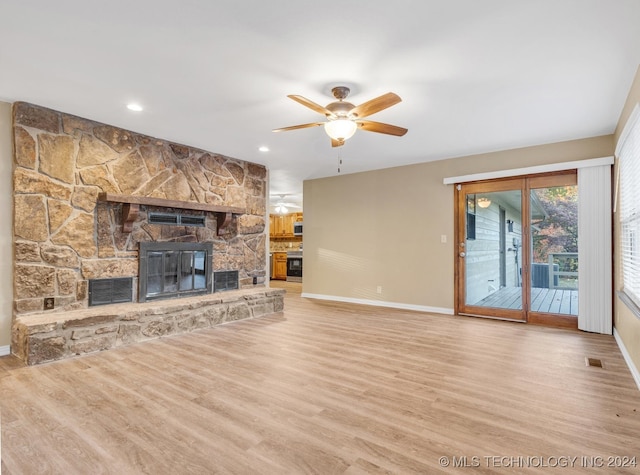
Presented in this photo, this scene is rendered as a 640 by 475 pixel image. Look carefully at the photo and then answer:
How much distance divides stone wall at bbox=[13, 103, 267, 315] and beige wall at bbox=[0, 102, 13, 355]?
78 millimetres

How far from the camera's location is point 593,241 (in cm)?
431

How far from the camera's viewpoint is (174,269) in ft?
15.6

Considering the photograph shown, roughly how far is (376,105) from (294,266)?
312 inches

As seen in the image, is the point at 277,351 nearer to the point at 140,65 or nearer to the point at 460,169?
the point at 140,65

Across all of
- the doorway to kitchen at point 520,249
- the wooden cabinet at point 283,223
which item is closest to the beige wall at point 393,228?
the doorway to kitchen at point 520,249

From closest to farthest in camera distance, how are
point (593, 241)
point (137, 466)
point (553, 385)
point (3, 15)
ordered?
point (137, 466) < point (3, 15) < point (553, 385) < point (593, 241)

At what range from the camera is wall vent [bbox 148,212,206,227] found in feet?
15.0

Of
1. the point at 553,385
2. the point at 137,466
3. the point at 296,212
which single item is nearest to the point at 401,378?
the point at 553,385

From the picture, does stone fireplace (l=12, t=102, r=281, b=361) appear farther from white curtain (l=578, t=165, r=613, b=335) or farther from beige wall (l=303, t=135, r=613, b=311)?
white curtain (l=578, t=165, r=613, b=335)

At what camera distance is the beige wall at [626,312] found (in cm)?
282

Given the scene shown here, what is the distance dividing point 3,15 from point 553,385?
4.50 meters

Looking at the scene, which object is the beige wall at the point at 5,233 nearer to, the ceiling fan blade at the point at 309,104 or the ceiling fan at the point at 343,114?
the ceiling fan blade at the point at 309,104

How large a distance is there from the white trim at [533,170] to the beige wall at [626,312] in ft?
1.13

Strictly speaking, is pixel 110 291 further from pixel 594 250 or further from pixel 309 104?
pixel 594 250
